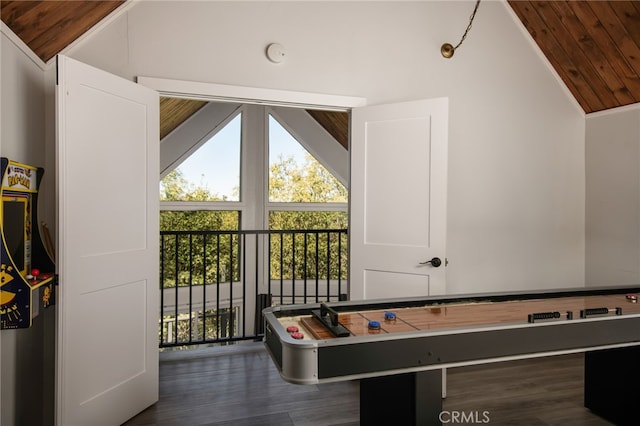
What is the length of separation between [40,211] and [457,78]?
126 inches

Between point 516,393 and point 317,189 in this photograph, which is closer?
point 516,393

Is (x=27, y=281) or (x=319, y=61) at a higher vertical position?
(x=319, y=61)

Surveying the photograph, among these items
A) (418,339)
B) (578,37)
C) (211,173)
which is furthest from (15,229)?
(211,173)

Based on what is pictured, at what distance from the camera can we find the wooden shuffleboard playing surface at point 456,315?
183cm

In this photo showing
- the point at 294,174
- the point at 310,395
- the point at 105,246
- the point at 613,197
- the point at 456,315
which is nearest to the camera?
the point at 456,315

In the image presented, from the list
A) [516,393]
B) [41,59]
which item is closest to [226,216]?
[41,59]

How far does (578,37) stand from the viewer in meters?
3.49

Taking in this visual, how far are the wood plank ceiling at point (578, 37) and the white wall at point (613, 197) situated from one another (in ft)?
0.59

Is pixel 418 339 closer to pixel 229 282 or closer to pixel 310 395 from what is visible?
pixel 310 395

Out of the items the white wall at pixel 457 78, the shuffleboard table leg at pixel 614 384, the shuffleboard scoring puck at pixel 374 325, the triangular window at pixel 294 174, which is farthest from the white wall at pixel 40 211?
the triangular window at pixel 294 174

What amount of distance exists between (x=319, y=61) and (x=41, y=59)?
178 centimetres

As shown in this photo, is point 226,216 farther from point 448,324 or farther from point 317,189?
point 448,324

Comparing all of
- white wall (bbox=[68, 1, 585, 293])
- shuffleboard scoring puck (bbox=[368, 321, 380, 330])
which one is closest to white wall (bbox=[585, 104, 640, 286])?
white wall (bbox=[68, 1, 585, 293])

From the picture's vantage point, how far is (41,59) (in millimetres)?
2518
